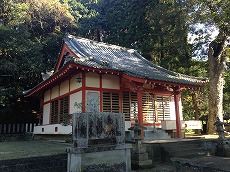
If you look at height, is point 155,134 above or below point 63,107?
below

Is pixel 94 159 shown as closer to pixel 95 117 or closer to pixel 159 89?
pixel 95 117

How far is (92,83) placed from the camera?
12.1 m

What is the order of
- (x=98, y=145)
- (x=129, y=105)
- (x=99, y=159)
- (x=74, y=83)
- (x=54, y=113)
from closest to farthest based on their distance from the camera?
(x=99, y=159) → (x=98, y=145) → (x=74, y=83) → (x=129, y=105) → (x=54, y=113)

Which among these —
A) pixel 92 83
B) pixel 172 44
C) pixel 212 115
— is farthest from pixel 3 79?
pixel 212 115

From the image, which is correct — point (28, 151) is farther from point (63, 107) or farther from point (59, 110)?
point (59, 110)

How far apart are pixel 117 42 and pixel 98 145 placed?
73.7 feet

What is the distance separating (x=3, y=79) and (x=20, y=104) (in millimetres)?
2954

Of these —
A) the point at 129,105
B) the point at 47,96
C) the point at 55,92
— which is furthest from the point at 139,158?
the point at 47,96

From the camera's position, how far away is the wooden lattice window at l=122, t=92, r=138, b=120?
1302 centimetres

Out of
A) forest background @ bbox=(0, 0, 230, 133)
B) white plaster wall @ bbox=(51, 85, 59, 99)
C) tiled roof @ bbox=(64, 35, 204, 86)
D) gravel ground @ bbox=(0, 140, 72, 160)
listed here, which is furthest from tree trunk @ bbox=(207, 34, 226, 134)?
white plaster wall @ bbox=(51, 85, 59, 99)

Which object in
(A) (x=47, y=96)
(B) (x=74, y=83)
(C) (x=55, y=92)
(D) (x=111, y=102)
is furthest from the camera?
(A) (x=47, y=96)

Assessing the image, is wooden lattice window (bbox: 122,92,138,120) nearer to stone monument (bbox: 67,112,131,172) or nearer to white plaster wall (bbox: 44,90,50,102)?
stone monument (bbox: 67,112,131,172)

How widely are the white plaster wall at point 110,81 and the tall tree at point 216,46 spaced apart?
21.3 ft

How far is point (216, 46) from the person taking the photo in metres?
16.3
